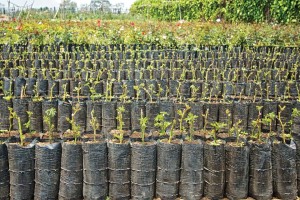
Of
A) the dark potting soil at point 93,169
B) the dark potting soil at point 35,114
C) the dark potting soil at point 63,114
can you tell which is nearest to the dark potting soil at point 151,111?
the dark potting soil at point 63,114

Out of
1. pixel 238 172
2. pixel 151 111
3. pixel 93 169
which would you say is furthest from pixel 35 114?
pixel 238 172

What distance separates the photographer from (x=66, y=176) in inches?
131

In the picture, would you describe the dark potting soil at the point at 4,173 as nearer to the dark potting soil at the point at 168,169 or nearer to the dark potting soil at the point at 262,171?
the dark potting soil at the point at 168,169

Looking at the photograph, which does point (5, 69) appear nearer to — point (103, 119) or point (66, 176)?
point (103, 119)

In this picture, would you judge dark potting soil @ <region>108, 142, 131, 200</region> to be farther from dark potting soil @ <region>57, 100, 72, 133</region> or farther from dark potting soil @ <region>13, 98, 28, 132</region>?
dark potting soil @ <region>13, 98, 28, 132</region>

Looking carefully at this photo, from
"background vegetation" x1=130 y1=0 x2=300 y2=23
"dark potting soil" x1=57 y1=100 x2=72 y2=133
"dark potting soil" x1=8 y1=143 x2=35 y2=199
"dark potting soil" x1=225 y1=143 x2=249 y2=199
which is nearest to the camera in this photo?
"dark potting soil" x1=8 y1=143 x2=35 y2=199

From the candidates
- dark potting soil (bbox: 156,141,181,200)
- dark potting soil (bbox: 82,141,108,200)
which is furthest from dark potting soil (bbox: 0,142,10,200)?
dark potting soil (bbox: 156,141,181,200)

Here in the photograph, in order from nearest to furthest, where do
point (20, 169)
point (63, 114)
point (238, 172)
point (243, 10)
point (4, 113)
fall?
1. point (20, 169)
2. point (238, 172)
3. point (63, 114)
4. point (4, 113)
5. point (243, 10)

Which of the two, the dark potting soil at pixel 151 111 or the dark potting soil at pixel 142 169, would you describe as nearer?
the dark potting soil at pixel 142 169

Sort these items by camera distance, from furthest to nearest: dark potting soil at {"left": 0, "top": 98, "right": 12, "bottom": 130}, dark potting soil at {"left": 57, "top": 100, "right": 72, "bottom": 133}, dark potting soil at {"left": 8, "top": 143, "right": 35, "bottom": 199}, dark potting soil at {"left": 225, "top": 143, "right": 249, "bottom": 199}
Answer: dark potting soil at {"left": 0, "top": 98, "right": 12, "bottom": 130} < dark potting soil at {"left": 57, "top": 100, "right": 72, "bottom": 133} < dark potting soil at {"left": 225, "top": 143, "right": 249, "bottom": 199} < dark potting soil at {"left": 8, "top": 143, "right": 35, "bottom": 199}

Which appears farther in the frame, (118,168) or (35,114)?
(35,114)

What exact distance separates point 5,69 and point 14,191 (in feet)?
15.0

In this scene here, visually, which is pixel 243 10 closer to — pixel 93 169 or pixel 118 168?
pixel 118 168

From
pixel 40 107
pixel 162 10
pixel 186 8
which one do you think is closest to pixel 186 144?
pixel 40 107
